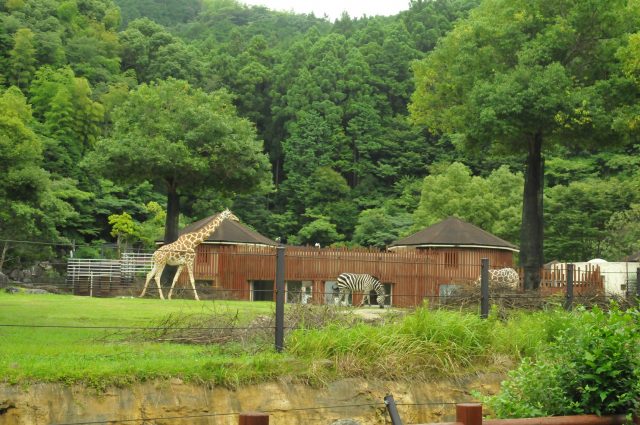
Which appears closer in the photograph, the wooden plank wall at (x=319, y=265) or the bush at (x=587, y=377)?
the bush at (x=587, y=377)

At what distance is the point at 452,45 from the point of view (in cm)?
3459

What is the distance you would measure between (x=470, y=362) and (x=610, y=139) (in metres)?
18.6

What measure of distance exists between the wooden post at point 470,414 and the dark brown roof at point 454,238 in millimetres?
32382

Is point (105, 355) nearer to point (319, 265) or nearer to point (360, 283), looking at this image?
point (360, 283)

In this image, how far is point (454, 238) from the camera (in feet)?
125

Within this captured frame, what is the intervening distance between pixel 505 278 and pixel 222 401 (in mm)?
15228

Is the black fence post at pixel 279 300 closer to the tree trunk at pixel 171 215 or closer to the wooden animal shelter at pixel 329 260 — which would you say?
the wooden animal shelter at pixel 329 260

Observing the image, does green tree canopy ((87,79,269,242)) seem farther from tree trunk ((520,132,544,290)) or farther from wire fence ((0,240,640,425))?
tree trunk ((520,132,544,290))

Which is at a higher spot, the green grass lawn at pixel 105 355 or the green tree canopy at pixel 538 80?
the green tree canopy at pixel 538 80

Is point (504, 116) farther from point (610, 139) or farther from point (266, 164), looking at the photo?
point (266, 164)

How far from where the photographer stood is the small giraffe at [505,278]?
23.8m

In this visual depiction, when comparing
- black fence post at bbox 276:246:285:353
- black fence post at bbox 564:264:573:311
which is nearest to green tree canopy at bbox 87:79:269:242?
black fence post at bbox 564:264:573:311

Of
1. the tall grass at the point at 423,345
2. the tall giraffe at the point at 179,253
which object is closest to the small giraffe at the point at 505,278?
the tall grass at the point at 423,345

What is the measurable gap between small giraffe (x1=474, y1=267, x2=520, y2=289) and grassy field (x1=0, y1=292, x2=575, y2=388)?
6.74 m
